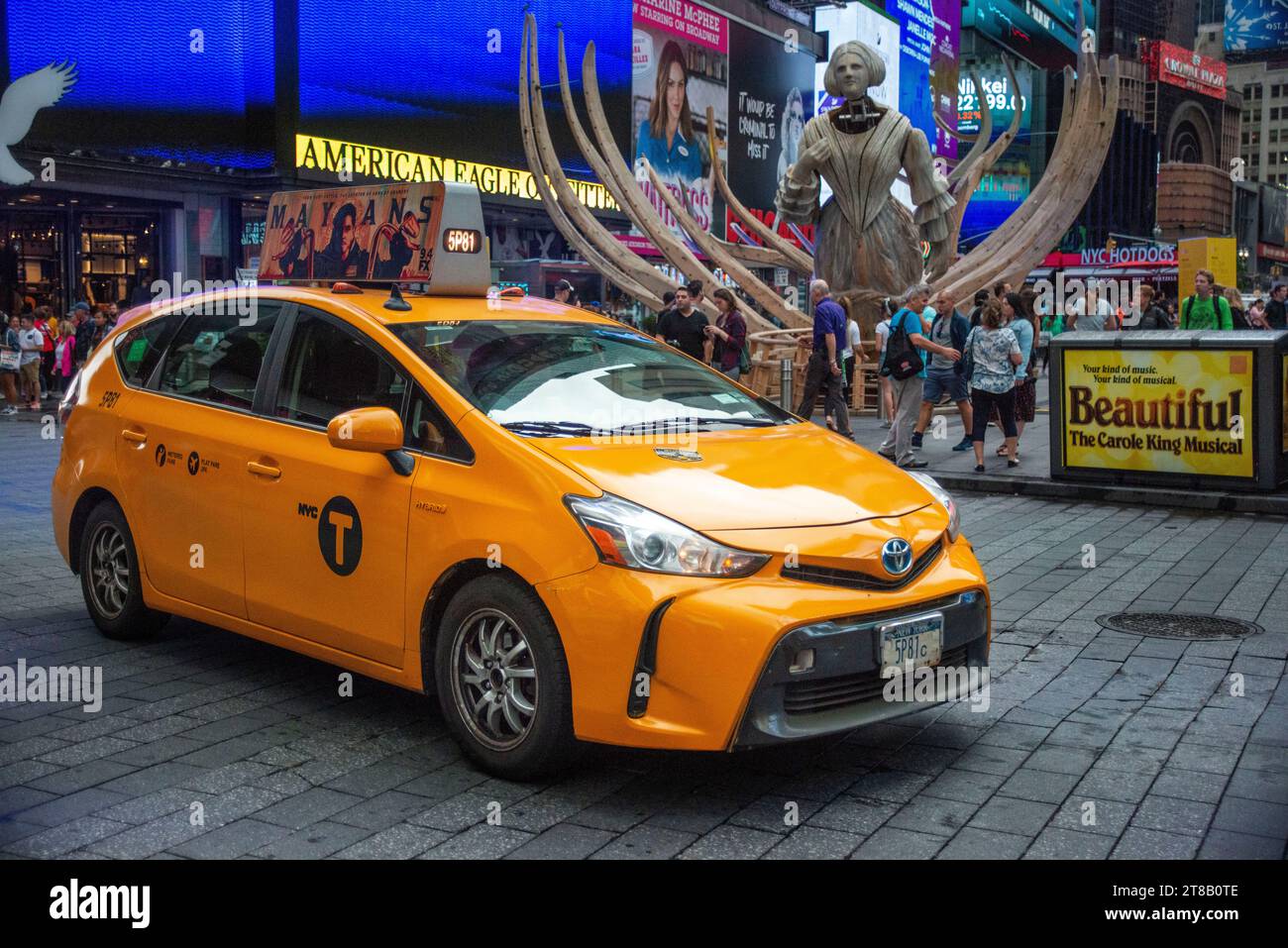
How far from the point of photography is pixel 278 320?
5945mm

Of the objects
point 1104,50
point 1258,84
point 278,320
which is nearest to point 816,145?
point 278,320

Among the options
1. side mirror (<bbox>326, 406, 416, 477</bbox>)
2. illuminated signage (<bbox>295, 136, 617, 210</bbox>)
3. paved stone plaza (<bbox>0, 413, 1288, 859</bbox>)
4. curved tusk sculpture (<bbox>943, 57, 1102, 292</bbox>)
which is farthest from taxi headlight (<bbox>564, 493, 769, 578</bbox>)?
illuminated signage (<bbox>295, 136, 617, 210</bbox>)

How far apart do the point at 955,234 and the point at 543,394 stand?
1580 cm

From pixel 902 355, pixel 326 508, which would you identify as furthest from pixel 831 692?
pixel 902 355

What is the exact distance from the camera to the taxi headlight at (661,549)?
4.41m

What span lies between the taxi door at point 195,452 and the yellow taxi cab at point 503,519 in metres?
0.02

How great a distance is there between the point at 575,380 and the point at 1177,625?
3550 mm

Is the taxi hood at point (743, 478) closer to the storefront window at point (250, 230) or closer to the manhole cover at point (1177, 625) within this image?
the manhole cover at point (1177, 625)

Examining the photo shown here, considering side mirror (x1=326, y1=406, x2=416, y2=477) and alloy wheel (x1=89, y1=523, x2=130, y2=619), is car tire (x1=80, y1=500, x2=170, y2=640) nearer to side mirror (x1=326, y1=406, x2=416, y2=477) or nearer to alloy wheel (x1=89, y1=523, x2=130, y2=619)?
alloy wheel (x1=89, y1=523, x2=130, y2=619)

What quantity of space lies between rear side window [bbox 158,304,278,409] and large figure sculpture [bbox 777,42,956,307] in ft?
43.8

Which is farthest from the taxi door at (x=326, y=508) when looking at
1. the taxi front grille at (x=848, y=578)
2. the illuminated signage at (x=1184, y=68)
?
the illuminated signage at (x=1184, y=68)

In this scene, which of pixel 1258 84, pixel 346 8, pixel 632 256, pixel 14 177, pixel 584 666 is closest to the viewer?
pixel 584 666

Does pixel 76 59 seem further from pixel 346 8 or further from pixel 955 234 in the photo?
pixel 955 234

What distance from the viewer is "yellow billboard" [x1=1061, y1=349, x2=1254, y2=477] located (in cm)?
1152
